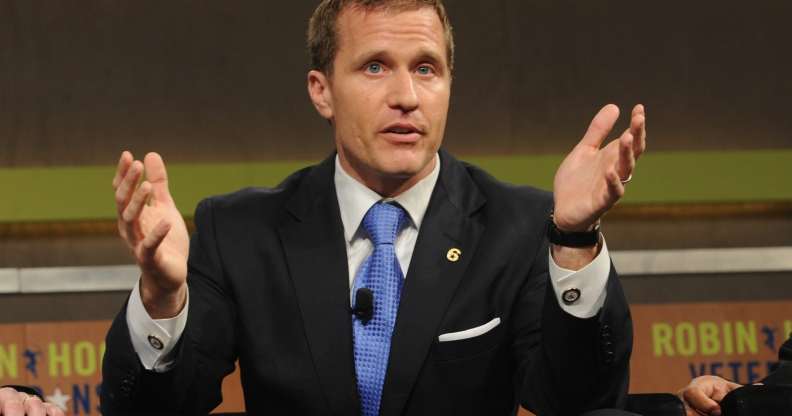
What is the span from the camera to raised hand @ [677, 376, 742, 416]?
185 centimetres

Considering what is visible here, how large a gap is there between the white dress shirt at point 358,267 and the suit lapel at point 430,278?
3cm

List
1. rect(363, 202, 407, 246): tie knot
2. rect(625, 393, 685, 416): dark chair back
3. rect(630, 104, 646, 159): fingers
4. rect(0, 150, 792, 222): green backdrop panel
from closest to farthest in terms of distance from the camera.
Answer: rect(630, 104, 646, 159): fingers
rect(625, 393, 685, 416): dark chair back
rect(363, 202, 407, 246): tie knot
rect(0, 150, 792, 222): green backdrop panel

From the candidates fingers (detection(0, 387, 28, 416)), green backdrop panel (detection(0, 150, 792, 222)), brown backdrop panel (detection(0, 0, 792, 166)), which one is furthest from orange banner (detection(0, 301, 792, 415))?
fingers (detection(0, 387, 28, 416))

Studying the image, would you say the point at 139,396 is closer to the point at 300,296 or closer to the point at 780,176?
the point at 300,296

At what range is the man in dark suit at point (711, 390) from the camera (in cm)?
185

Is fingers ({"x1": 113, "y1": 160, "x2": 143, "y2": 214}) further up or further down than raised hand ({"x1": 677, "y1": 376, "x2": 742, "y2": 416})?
further up

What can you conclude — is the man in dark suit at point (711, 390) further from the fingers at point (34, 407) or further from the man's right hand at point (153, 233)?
the fingers at point (34, 407)

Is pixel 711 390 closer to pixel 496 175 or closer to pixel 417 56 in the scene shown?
pixel 417 56

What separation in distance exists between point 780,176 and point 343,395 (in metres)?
2.30

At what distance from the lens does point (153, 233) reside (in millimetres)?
1496

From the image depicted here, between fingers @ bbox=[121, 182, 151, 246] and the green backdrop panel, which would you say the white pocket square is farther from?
the green backdrop panel

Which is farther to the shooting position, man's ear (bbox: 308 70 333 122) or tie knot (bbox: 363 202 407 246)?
man's ear (bbox: 308 70 333 122)

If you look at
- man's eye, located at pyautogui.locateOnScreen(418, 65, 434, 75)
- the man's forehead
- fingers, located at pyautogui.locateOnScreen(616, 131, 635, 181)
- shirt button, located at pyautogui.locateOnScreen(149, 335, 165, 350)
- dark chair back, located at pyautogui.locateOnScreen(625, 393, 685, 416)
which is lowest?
dark chair back, located at pyautogui.locateOnScreen(625, 393, 685, 416)

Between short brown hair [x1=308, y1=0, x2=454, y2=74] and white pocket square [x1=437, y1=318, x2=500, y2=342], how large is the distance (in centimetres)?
46
